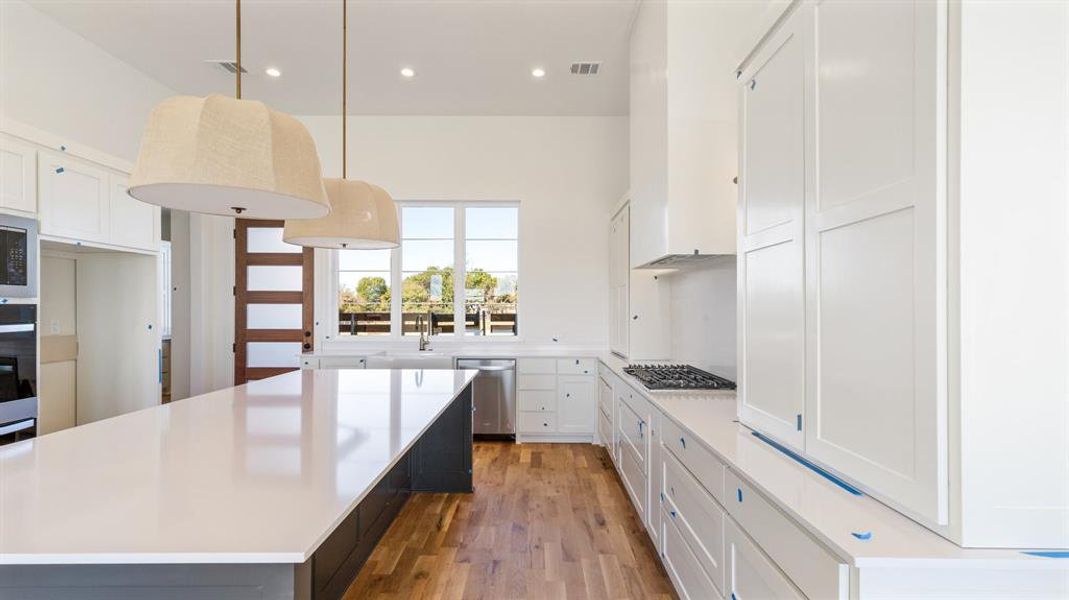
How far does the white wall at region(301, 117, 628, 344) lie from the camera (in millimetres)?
5074

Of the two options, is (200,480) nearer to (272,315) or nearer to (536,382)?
(536,382)

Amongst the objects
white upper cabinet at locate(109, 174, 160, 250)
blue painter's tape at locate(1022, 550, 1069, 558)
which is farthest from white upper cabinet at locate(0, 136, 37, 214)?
blue painter's tape at locate(1022, 550, 1069, 558)

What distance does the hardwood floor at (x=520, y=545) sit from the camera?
2207mm

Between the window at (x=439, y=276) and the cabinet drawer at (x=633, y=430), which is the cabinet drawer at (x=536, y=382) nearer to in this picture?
the window at (x=439, y=276)

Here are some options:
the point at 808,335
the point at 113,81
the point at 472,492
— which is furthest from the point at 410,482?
the point at 113,81

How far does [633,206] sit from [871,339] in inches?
104

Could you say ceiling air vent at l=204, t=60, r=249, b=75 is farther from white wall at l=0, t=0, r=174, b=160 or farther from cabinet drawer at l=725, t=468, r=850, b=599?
cabinet drawer at l=725, t=468, r=850, b=599

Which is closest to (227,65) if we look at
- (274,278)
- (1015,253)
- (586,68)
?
(274,278)

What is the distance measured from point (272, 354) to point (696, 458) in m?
4.96

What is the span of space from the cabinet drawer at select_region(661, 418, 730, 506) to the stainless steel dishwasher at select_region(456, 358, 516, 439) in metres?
2.51

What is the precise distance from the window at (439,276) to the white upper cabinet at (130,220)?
1685mm

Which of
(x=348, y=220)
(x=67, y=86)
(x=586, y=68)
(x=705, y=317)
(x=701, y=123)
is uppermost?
(x=586, y=68)

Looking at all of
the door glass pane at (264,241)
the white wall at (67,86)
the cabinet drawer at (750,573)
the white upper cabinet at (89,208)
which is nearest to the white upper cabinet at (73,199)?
the white upper cabinet at (89,208)

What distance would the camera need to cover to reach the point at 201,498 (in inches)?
45.1
